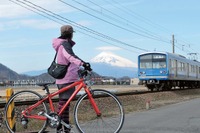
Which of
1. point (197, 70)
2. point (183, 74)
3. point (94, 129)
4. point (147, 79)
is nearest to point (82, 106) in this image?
point (94, 129)

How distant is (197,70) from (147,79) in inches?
588

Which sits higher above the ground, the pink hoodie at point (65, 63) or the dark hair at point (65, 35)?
the dark hair at point (65, 35)

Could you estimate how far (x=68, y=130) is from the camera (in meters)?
6.00

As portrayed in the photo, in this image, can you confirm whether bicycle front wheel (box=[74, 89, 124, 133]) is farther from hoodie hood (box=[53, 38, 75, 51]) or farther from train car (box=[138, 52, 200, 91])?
train car (box=[138, 52, 200, 91])

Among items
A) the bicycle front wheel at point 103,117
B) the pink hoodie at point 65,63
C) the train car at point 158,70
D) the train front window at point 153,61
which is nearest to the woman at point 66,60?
the pink hoodie at point 65,63

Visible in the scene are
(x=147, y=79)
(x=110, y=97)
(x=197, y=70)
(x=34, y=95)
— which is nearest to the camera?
(x=110, y=97)

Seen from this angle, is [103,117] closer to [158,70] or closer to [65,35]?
[65,35]

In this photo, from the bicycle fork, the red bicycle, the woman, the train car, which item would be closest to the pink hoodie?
the woman

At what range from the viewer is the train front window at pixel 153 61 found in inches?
1236

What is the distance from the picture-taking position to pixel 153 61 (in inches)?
1254

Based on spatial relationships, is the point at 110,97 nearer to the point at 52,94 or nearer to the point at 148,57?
the point at 52,94

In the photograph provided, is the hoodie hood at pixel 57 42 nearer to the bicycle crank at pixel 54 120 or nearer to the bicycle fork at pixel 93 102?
the bicycle fork at pixel 93 102

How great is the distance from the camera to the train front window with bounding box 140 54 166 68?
31391 mm

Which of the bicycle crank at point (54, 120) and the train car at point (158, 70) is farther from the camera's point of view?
the train car at point (158, 70)
